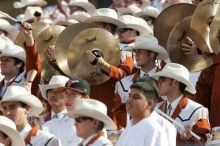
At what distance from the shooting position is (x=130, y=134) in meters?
13.3

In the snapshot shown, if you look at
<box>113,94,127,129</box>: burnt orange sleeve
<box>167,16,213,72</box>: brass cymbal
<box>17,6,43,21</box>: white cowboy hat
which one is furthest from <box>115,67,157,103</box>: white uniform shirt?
<box>17,6,43,21</box>: white cowboy hat

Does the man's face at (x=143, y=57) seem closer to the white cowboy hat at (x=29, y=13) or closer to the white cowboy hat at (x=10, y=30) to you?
the white cowboy hat at (x=10, y=30)

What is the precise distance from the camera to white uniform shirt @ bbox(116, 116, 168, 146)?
13164 mm

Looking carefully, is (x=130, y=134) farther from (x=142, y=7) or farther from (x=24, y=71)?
(x=142, y=7)

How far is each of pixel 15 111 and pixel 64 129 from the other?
1.02 metres

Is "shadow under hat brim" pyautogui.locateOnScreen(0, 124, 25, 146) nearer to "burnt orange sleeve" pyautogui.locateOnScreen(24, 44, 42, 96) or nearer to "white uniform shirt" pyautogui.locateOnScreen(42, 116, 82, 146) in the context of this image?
"white uniform shirt" pyautogui.locateOnScreen(42, 116, 82, 146)

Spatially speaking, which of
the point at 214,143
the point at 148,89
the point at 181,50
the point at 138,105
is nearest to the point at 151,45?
the point at 181,50

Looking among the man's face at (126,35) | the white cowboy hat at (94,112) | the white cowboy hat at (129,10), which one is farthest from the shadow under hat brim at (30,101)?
the white cowboy hat at (129,10)

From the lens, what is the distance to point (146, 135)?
13.2 meters

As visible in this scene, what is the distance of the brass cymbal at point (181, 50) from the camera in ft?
50.8

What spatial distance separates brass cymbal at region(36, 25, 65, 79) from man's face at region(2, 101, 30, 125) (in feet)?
9.15

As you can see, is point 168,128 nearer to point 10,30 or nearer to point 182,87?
point 182,87

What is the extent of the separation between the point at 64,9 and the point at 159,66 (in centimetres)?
723

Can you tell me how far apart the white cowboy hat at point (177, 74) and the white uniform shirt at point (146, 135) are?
153cm
